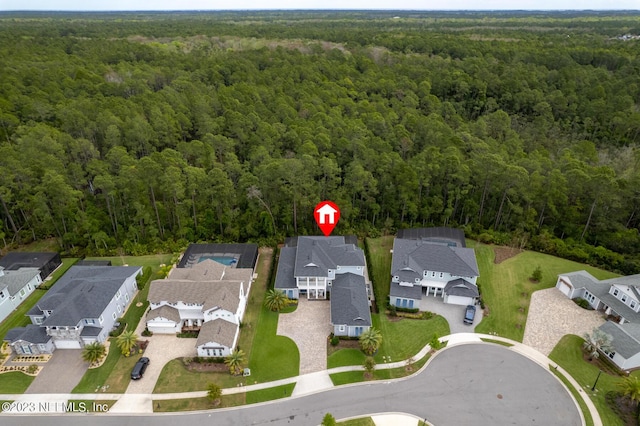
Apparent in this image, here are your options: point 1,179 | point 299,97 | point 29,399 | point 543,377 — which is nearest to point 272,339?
point 29,399

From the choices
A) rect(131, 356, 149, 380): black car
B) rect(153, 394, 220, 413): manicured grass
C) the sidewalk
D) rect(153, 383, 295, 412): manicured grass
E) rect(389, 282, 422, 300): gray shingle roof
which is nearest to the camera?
the sidewalk

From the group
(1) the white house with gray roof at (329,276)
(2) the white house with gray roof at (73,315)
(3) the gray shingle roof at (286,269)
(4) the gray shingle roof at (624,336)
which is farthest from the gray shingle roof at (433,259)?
(2) the white house with gray roof at (73,315)

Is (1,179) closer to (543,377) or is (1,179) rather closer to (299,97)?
(299,97)

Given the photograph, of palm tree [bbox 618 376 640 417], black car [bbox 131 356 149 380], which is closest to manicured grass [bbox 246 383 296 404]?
black car [bbox 131 356 149 380]

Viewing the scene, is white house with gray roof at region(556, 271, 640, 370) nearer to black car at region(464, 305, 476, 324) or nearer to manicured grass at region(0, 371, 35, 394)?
black car at region(464, 305, 476, 324)

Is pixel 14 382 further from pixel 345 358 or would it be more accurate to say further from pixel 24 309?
pixel 345 358

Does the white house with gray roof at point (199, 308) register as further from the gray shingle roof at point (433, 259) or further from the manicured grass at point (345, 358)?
the gray shingle roof at point (433, 259)

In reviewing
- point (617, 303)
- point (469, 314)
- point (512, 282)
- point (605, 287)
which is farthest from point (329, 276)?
point (617, 303)
